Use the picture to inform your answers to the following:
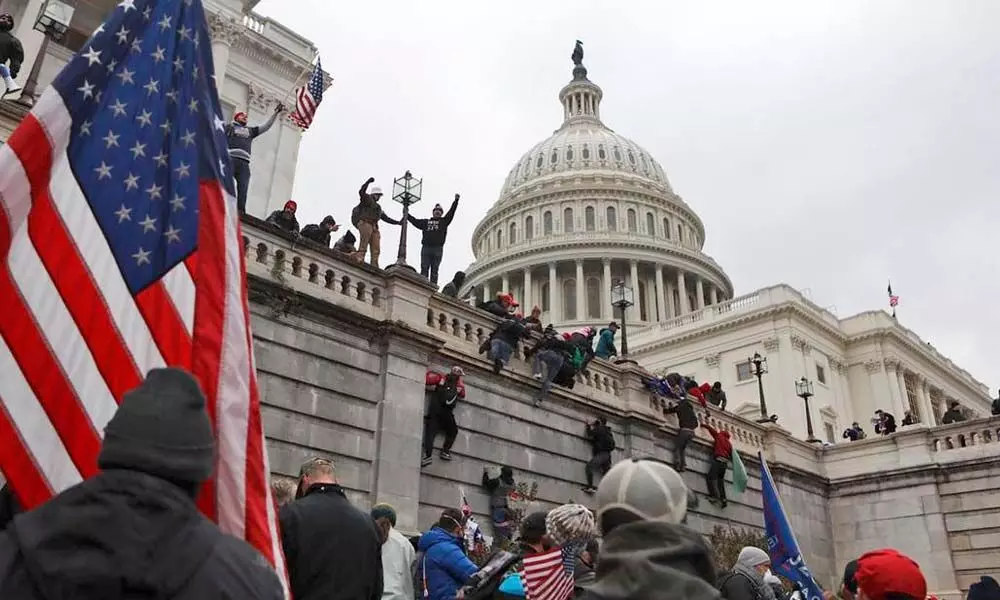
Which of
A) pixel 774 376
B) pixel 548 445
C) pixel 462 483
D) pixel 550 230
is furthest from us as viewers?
pixel 550 230

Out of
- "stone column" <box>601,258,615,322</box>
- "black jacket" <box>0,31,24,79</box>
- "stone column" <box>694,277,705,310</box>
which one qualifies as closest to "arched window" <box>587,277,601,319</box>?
"stone column" <box>601,258,615,322</box>

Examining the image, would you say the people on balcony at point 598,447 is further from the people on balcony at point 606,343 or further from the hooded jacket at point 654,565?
the hooded jacket at point 654,565

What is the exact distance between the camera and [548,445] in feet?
57.5

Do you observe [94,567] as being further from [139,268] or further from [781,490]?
[781,490]

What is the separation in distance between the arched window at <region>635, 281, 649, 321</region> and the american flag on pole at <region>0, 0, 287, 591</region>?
7565cm

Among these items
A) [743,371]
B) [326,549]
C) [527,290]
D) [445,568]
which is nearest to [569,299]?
[527,290]

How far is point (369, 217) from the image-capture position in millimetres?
16641

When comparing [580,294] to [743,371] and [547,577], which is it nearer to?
[743,371]

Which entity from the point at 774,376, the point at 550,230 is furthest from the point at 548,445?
the point at 550,230

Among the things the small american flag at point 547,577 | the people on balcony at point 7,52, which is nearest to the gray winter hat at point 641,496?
the small american flag at point 547,577

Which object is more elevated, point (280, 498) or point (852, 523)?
point (852, 523)

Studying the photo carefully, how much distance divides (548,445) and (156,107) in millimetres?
13523

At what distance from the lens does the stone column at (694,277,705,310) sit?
83.0 m

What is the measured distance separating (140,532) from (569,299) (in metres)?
81.4
